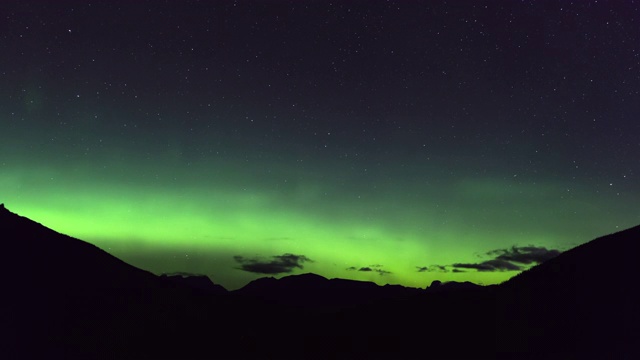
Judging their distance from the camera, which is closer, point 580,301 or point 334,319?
point 580,301

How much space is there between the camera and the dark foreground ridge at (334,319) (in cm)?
5650

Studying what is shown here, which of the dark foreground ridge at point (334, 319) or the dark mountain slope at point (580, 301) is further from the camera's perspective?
the dark foreground ridge at point (334, 319)

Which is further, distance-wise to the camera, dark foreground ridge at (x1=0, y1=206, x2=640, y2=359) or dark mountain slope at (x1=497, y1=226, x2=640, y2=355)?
dark foreground ridge at (x1=0, y1=206, x2=640, y2=359)

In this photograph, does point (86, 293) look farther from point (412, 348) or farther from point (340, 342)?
point (412, 348)

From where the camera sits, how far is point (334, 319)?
255 feet

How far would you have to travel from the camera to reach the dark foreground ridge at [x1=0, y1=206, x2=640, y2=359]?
185 feet

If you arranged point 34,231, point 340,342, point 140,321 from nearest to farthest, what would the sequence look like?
1. point 340,342
2. point 140,321
3. point 34,231

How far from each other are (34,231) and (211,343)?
180 ft

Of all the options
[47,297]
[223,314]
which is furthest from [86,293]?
[223,314]

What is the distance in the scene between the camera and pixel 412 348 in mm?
61312

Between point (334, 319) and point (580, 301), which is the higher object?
point (580, 301)

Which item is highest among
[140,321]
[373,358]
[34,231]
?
[34,231]

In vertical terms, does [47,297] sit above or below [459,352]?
above

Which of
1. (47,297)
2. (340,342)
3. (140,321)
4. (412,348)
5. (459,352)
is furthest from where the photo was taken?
(47,297)
